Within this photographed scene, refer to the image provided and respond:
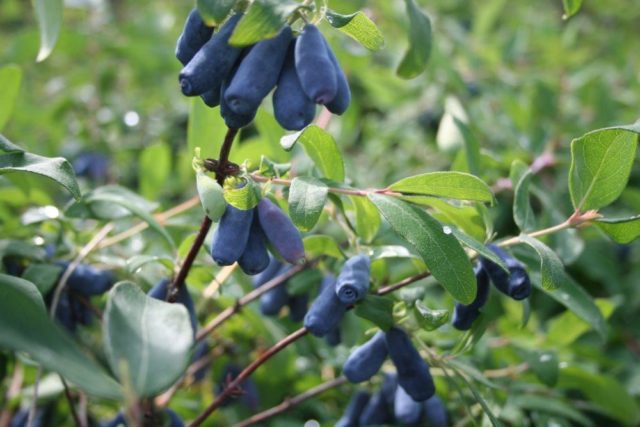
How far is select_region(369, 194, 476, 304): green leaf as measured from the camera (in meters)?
1.12

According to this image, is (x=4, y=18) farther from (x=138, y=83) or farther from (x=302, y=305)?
(x=302, y=305)

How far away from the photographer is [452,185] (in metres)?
1.17

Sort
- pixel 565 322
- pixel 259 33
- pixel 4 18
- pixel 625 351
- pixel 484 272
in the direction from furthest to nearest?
pixel 4 18 → pixel 625 351 → pixel 565 322 → pixel 484 272 → pixel 259 33

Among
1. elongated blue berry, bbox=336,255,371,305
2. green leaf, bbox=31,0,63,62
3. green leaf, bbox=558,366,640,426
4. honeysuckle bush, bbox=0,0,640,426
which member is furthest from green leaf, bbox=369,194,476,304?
green leaf, bbox=558,366,640,426

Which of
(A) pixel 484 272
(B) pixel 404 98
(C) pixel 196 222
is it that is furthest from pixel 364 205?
(B) pixel 404 98

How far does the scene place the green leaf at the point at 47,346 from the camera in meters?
0.78

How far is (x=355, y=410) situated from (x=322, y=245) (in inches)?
16.8

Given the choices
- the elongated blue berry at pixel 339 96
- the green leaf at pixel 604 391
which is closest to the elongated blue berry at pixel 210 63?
the elongated blue berry at pixel 339 96

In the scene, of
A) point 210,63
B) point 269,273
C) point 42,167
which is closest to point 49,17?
point 42,167

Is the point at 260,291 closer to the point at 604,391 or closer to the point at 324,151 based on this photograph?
the point at 324,151

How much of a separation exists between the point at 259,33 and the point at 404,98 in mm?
2002

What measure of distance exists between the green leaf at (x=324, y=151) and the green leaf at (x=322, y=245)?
12 centimetres

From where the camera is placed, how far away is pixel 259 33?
37.0 inches

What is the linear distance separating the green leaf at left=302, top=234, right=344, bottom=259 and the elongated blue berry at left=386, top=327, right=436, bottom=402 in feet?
0.63
